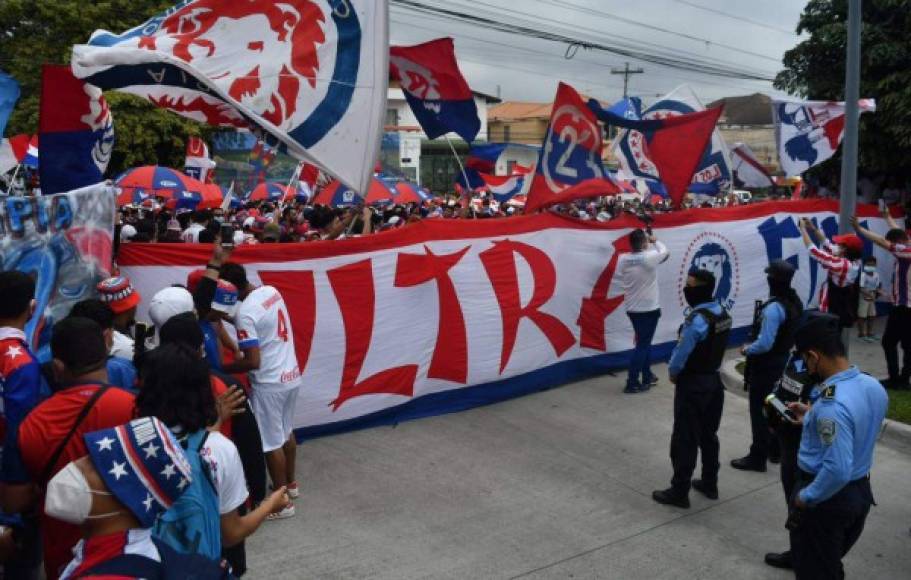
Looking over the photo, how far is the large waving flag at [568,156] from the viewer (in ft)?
27.0

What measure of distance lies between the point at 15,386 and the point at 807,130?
418 inches

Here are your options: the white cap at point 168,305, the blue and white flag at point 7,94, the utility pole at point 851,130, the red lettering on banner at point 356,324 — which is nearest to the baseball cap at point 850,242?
the utility pole at point 851,130

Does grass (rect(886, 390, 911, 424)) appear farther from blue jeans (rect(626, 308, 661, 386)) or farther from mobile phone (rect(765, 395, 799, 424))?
mobile phone (rect(765, 395, 799, 424))

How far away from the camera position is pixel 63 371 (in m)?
2.84

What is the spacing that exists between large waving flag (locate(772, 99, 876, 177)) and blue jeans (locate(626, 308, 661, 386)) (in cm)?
429

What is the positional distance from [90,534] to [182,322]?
1.35 m

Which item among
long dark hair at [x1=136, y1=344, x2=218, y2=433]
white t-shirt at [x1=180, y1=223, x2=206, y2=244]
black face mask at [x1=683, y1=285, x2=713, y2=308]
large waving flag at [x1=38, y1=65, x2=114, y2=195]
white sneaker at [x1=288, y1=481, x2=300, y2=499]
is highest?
large waving flag at [x1=38, y1=65, x2=114, y2=195]

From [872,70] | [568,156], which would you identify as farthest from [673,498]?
[872,70]

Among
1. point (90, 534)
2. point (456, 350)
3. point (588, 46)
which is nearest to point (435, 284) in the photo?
point (456, 350)

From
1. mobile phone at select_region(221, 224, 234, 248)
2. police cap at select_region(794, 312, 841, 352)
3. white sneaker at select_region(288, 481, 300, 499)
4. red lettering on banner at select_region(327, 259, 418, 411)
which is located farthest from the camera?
red lettering on banner at select_region(327, 259, 418, 411)

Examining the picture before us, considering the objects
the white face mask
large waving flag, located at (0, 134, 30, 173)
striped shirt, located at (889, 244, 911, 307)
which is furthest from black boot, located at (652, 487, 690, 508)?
large waving flag, located at (0, 134, 30, 173)

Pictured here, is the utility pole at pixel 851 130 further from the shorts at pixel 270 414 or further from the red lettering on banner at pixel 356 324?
Result: the shorts at pixel 270 414

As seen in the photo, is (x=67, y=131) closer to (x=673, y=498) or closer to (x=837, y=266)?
(x=673, y=498)

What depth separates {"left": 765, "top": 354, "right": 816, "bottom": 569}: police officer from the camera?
399 cm
